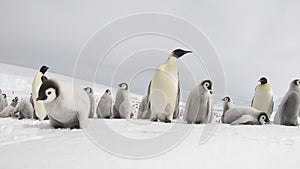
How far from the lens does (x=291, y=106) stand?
5441mm

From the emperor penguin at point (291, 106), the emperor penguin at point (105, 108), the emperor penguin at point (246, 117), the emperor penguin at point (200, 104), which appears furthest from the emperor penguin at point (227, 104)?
the emperor penguin at point (105, 108)

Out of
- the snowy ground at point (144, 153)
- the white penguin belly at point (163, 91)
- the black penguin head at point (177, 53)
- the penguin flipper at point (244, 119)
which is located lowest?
the penguin flipper at point (244, 119)

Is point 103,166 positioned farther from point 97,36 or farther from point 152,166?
point 97,36

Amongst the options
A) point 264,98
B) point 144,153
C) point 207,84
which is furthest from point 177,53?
point 144,153

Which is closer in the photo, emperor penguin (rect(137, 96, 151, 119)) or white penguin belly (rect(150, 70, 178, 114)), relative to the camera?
white penguin belly (rect(150, 70, 178, 114))

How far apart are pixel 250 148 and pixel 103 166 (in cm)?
119

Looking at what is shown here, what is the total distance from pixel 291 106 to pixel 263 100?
4.81 ft

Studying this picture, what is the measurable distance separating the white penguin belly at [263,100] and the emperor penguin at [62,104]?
5206mm

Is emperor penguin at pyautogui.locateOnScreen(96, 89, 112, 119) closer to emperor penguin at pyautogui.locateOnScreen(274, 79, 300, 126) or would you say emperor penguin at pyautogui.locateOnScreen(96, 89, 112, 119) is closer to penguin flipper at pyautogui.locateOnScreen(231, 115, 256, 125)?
penguin flipper at pyautogui.locateOnScreen(231, 115, 256, 125)

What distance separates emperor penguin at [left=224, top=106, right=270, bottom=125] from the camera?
467cm

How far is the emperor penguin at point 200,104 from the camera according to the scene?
4898mm

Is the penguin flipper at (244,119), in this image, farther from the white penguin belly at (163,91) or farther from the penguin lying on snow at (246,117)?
the white penguin belly at (163,91)

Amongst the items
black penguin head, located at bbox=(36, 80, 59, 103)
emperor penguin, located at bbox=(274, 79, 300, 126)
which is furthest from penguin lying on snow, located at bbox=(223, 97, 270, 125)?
black penguin head, located at bbox=(36, 80, 59, 103)

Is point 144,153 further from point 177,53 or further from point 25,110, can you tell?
point 25,110
